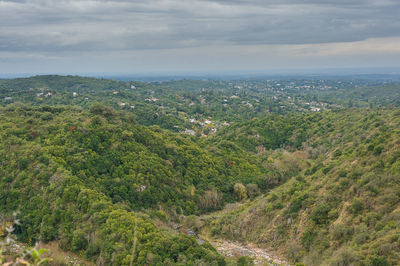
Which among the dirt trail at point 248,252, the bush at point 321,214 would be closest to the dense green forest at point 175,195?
the bush at point 321,214

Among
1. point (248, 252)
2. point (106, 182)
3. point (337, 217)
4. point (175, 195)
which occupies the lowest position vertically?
point (248, 252)

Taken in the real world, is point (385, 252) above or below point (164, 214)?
above

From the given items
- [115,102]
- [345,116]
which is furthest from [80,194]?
[115,102]

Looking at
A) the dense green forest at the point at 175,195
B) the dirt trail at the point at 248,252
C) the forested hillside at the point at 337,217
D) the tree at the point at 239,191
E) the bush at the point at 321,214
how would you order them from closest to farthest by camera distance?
1. the forested hillside at the point at 337,217
2. the dense green forest at the point at 175,195
3. the dirt trail at the point at 248,252
4. the bush at the point at 321,214
5. the tree at the point at 239,191

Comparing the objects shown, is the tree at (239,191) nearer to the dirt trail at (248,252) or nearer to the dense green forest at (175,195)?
the dense green forest at (175,195)

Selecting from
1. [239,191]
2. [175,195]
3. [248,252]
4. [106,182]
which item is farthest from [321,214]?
[106,182]

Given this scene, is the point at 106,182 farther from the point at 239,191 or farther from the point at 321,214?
the point at 321,214

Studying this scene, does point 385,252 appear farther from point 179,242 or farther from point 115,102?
point 115,102

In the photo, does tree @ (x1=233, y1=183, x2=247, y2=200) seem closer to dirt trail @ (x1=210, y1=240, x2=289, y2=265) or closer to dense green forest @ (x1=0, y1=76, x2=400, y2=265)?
dense green forest @ (x1=0, y1=76, x2=400, y2=265)
